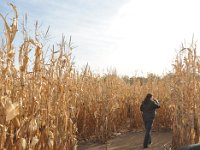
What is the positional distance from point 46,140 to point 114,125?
535 cm

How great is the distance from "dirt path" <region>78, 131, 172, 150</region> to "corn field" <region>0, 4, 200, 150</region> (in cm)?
30

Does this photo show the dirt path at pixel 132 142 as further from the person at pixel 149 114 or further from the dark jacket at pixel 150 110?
the dark jacket at pixel 150 110

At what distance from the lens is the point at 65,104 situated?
5.88 meters

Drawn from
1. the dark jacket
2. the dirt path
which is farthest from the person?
the dirt path

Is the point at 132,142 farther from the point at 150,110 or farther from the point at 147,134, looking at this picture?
the point at 150,110

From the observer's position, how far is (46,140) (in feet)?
16.3

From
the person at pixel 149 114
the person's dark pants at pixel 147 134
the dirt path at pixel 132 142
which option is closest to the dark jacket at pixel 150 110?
the person at pixel 149 114

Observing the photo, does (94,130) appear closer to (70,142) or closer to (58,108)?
(70,142)

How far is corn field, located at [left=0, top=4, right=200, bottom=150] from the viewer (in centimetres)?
418

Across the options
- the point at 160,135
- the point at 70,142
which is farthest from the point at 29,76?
the point at 160,135

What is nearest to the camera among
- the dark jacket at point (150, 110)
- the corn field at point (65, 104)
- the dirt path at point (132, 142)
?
the corn field at point (65, 104)

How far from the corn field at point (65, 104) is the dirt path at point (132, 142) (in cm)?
30

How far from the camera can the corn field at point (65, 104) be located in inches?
165

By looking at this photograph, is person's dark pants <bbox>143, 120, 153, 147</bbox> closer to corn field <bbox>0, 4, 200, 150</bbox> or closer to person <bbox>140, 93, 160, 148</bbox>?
person <bbox>140, 93, 160, 148</bbox>
